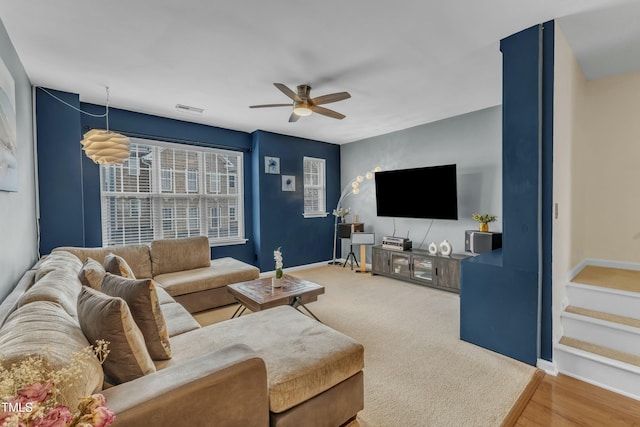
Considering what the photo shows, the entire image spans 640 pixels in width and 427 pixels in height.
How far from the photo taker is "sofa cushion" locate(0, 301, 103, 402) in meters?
0.90

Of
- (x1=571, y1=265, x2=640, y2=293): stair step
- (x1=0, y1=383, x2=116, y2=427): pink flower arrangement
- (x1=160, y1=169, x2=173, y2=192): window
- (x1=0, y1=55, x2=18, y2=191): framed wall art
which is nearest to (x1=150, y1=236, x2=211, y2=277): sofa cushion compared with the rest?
(x1=160, y1=169, x2=173, y2=192): window

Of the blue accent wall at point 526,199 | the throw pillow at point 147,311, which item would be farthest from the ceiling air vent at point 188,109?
the blue accent wall at point 526,199

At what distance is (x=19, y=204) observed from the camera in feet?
7.94

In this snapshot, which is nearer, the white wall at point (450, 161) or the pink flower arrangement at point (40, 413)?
the pink flower arrangement at point (40, 413)

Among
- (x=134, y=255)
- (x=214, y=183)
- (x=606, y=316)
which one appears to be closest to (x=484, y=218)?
(x=606, y=316)

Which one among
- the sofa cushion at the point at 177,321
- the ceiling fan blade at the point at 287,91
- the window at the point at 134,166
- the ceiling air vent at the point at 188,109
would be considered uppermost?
the ceiling air vent at the point at 188,109

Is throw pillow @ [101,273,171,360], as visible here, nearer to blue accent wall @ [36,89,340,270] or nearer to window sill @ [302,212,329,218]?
blue accent wall @ [36,89,340,270]

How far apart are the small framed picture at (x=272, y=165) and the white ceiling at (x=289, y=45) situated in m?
1.55

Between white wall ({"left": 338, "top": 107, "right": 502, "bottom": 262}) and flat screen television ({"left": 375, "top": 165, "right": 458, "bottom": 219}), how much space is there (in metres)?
0.02

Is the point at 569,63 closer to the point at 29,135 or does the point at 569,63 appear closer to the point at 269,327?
the point at 269,327

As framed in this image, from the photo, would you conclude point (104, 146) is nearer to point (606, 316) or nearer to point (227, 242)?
point (227, 242)

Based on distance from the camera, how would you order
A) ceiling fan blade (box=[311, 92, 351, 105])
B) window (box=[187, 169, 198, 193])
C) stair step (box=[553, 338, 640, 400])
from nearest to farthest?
stair step (box=[553, 338, 640, 400]) < ceiling fan blade (box=[311, 92, 351, 105]) < window (box=[187, 169, 198, 193])

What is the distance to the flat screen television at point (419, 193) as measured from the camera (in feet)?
13.8

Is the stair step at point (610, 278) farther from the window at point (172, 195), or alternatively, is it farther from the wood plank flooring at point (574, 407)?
the window at point (172, 195)
